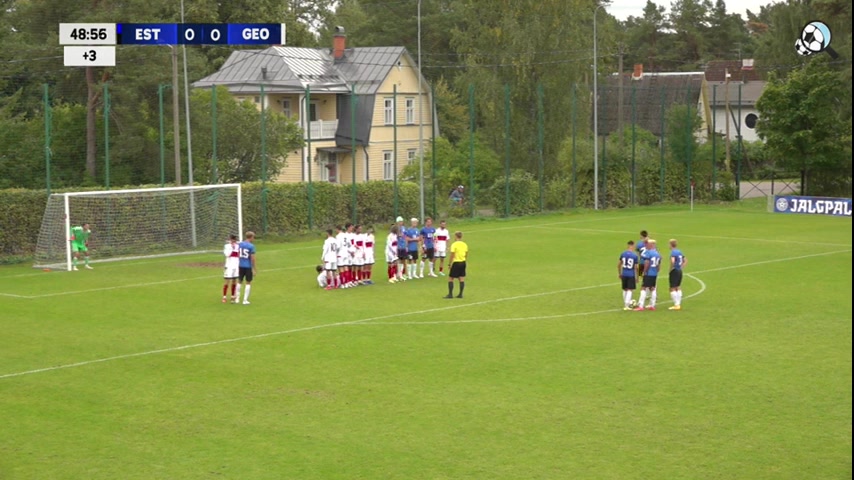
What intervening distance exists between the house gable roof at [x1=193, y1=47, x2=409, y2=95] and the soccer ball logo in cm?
2523

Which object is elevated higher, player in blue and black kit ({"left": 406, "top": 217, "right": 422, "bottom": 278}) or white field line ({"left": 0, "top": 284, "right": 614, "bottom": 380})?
player in blue and black kit ({"left": 406, "top": 217, "right": 422, "bottom": 278})

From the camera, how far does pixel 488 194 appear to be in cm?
5269

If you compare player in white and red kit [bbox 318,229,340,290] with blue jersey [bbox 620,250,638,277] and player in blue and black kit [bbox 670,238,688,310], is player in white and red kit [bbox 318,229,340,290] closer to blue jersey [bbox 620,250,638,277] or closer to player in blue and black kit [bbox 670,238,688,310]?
blue jersey [bbox 620,250,638,277]

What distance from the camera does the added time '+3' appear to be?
3691 centimetres

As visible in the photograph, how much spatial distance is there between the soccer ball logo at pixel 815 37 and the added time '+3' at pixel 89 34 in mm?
26675

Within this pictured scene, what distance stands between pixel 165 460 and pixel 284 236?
28778 millimetres

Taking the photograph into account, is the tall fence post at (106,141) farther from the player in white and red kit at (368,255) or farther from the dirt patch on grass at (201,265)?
the player in white and red kit at (368,255)

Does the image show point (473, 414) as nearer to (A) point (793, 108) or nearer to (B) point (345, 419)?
(B) point (345, 419)

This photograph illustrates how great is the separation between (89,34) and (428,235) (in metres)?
14.7

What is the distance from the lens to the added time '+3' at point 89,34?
121 feet

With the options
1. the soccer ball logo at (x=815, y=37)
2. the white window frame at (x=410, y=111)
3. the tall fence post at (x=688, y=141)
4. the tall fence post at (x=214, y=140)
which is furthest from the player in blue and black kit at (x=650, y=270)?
the white window frame at (x=410, y=111)

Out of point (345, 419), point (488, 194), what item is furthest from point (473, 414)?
A: point (488, 194)

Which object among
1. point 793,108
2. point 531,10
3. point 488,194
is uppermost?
point 531,10

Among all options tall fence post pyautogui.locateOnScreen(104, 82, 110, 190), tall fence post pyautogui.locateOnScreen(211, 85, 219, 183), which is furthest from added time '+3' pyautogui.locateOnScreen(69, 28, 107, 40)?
tall fence post pyautogui.locateOnScreen(211, 85, 219, 183)
